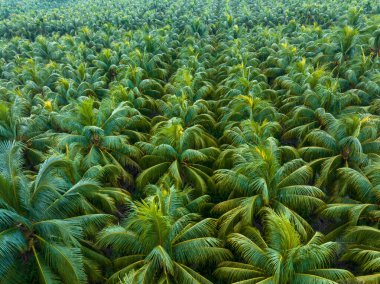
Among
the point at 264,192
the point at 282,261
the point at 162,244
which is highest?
the point at 264,192

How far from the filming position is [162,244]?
10.5 meters

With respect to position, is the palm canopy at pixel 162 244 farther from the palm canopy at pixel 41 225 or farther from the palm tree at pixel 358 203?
the palm tree at pixel 358 203

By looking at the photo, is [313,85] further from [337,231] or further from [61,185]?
[61,185]

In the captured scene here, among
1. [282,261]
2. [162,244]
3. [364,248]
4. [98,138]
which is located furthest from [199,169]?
Answer: [364,248]

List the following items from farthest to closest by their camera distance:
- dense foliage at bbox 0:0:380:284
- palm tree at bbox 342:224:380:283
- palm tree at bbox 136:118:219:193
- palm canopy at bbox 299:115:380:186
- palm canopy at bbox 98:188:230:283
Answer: palm tree at bbox 136:118:219:193, palm canopy at bbox 299:115:380:186, palm tree at bbox 342:224:380:283, palm canopy at bbox 98:188:230:283, dense foliage at bbox 0:0:380:284

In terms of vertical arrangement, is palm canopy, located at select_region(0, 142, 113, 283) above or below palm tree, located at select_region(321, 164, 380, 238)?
above

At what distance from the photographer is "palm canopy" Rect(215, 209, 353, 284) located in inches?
364

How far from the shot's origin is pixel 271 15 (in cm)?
4100

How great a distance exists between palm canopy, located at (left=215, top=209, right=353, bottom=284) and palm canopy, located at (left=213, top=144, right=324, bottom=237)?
1.42 metres

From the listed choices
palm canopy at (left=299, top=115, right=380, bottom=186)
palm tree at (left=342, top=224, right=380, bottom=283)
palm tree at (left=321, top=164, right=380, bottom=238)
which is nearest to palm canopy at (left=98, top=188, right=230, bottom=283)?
palm tree at (left=342, top=224, right=380, bottom=283)

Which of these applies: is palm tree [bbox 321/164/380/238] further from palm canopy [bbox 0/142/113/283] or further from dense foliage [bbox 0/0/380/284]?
palm canopy [bbox 0/142/113/283]

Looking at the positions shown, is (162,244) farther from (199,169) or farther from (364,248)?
(364,248)

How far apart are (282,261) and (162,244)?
3.78 m

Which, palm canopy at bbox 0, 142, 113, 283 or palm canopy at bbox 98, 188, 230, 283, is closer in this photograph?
palm canopy at bbox 0, 142, 113, 283
